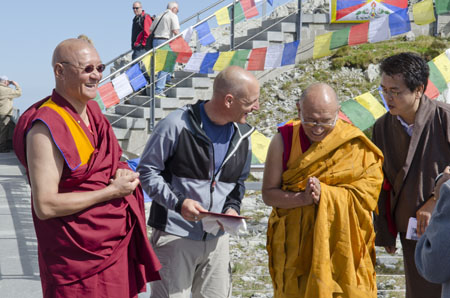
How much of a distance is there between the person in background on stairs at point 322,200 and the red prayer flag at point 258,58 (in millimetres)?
7603

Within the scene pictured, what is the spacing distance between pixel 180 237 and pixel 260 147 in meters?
3.58

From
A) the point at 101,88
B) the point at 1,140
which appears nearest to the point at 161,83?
the point at 101,88

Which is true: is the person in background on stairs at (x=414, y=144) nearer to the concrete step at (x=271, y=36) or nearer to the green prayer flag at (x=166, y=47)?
the green prayer flag at (x=166, y=47)

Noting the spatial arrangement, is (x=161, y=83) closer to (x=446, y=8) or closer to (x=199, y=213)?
(x=446, y=8)

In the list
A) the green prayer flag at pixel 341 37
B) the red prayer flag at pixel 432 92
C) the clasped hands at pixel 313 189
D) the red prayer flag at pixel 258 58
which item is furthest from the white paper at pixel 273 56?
the clasped hands at pixel 313 189

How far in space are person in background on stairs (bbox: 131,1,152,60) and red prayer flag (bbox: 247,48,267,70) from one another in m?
3.13

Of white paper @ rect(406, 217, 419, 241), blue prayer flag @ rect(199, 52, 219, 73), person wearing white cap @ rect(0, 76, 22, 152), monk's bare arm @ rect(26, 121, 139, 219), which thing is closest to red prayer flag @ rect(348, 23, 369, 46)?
blue prayer flag @ rect(199, 52, 219, 73)

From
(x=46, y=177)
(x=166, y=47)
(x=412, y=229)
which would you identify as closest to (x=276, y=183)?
(x=412, y=229)

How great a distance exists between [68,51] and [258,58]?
839cm

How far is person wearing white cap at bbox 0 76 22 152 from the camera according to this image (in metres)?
13.2

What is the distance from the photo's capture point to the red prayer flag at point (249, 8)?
46.7 ft

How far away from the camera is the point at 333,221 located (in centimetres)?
328

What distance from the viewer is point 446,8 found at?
1070 cm

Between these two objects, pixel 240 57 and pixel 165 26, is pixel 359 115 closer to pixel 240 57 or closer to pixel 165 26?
pixel 240 57
